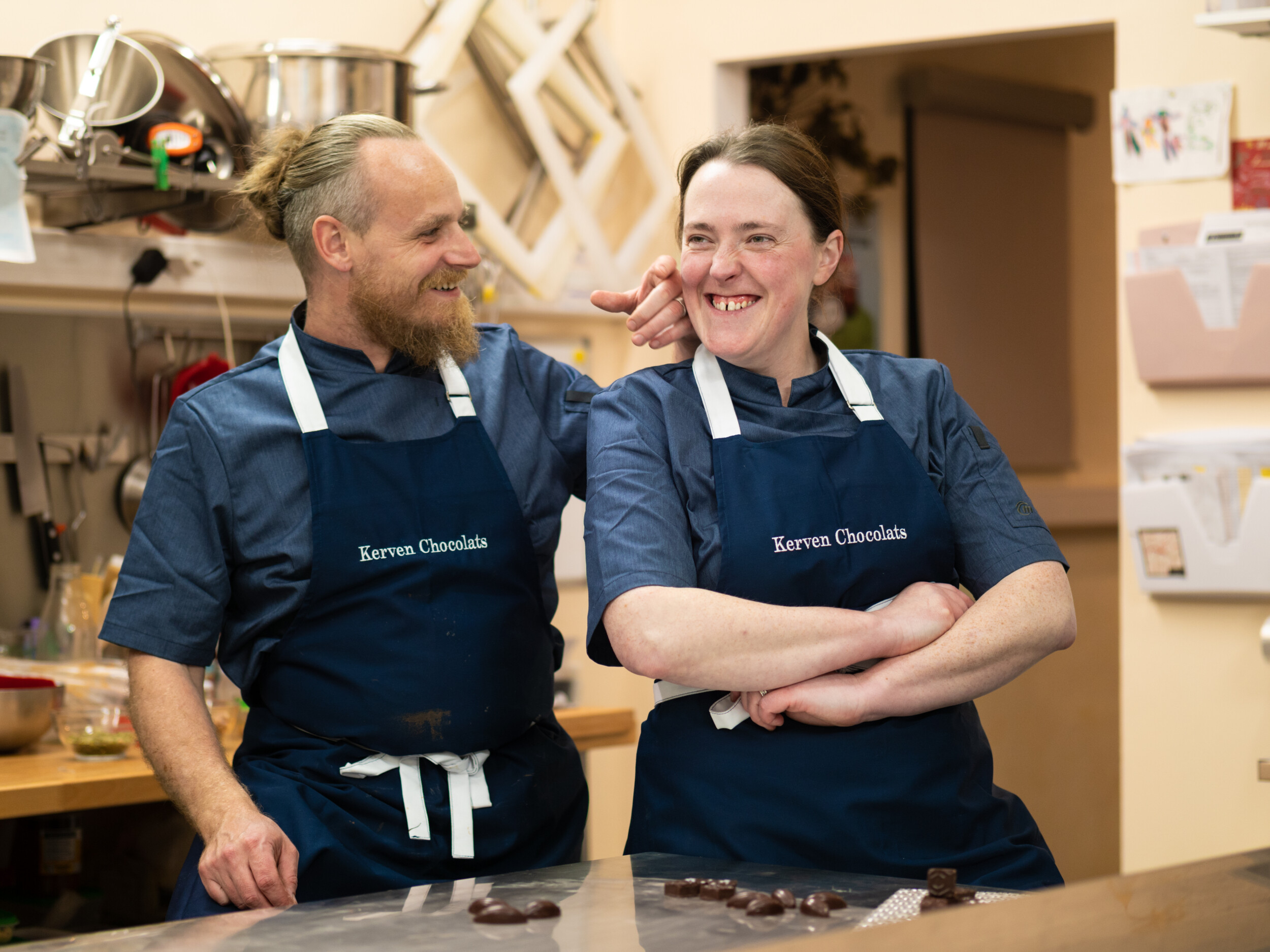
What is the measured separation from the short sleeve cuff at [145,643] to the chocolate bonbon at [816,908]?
829mm

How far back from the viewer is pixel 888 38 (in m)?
3.14

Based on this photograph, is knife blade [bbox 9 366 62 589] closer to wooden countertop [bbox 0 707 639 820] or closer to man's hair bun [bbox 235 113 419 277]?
wooden countertop [bbox 0 707 639 820]

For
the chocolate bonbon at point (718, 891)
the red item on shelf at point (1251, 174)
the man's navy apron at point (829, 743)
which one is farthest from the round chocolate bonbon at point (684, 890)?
the red item on shelf at point (1251, 174)

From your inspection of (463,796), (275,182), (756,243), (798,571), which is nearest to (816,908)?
(798,571)

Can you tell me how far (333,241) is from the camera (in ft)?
6.07

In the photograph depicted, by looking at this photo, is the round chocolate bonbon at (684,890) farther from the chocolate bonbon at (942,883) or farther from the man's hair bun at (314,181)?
the man's hair bun at (314,181)

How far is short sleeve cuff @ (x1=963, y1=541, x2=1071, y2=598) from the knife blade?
1.68 m

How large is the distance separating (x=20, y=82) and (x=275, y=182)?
587mm

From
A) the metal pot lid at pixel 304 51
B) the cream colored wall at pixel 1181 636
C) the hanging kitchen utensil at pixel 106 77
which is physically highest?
the metal pot lid at pixel 304 51

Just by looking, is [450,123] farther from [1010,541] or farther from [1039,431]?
[1039,431]

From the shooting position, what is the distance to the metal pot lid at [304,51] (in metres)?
2.55

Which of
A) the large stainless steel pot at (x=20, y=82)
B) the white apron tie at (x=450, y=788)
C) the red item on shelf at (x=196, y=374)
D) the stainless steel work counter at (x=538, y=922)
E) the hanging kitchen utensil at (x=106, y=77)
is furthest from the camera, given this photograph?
the red item on shelf at (x=196, y=374)

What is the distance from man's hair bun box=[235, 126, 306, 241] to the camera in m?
1.91

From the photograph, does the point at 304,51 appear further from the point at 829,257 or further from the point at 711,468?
the point at 711,468
